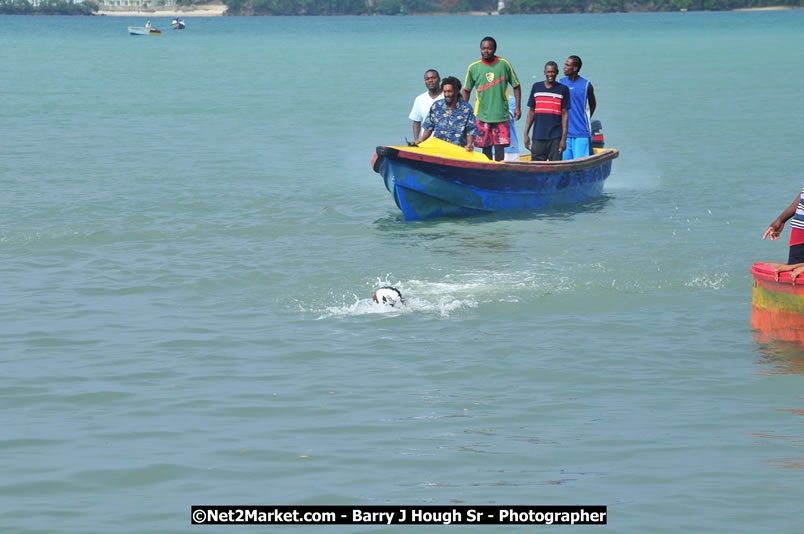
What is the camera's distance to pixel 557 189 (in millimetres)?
17344

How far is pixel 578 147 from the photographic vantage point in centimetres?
1745

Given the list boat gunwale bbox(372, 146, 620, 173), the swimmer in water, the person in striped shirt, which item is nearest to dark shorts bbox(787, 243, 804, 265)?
the person in striped shirt

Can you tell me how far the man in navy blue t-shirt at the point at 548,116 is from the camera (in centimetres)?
1622

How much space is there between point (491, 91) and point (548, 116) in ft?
2.93

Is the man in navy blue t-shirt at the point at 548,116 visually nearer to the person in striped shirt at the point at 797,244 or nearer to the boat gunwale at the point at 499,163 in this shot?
the boat gunwale at the point at 499,163

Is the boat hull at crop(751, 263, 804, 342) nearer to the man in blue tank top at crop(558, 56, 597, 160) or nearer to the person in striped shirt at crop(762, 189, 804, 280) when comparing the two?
the person in striped shirt at crop(762, 189, 804, 280)

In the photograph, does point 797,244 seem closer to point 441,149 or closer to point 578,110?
point 441,149

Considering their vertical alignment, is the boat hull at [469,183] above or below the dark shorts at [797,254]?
below

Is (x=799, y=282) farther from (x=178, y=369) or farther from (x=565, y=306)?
(x=178, y=369)

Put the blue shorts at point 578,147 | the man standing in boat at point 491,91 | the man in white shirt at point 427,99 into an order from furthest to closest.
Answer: the blue shorts at point 578,147, the man standing in boat at point 491,91, the man in white shirt at point 427,99

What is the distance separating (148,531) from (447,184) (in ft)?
33.9

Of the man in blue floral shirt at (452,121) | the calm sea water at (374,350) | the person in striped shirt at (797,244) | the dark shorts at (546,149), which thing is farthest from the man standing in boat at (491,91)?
the person in striped shirt at (797,244)

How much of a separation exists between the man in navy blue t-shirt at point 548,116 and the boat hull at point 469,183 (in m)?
0.35

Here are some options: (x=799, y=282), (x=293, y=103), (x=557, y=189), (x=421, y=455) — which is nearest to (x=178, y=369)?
(x=421, y=455)
